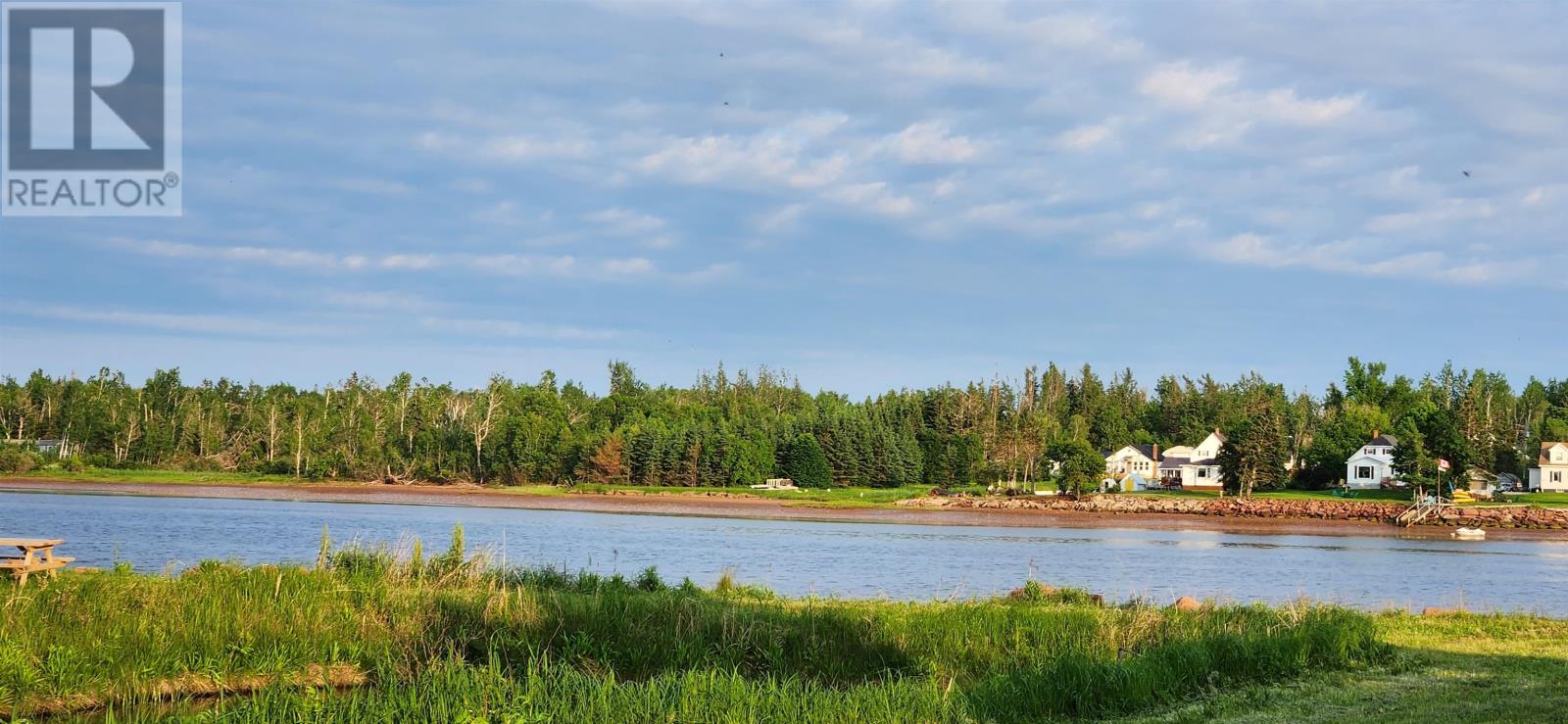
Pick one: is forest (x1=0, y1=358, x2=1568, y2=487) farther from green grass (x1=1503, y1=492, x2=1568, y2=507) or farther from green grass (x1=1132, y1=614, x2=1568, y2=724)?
green grass (x1=1132, y1=614, x2=1568, y2=724)

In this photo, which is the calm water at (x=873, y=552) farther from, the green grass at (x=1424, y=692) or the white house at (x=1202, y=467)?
the white house at (x=1202, y=467)

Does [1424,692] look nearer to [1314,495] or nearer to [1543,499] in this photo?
[1314,495]

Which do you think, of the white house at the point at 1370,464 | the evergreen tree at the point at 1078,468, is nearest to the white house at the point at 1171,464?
the evergreen tree at the point at 1078,468

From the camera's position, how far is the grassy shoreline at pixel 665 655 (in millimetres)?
12156

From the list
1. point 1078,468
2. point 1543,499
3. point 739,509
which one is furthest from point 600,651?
point 1543,499

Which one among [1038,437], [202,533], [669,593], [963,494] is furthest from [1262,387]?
[669,593]

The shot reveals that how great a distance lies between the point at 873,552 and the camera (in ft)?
152

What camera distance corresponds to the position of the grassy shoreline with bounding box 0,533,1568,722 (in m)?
12.2

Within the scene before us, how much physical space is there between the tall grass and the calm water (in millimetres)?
5824

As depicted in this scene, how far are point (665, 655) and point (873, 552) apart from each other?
30.6 meters

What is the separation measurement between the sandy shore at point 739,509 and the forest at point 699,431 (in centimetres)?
1243

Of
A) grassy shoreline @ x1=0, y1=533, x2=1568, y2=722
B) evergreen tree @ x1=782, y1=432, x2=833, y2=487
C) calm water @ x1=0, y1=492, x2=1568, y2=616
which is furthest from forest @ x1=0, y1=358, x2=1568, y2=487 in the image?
grassy shoreline @ x1=0, y1=533, x2=1568, y2=722

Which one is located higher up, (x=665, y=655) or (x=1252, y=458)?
(x=665, y=655)

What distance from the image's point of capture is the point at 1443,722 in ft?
38.8
